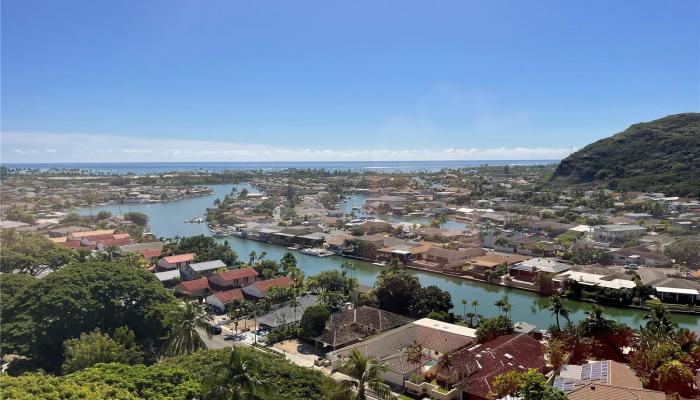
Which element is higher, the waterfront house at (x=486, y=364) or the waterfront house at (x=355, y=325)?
the waterfront house at (x=486, y=364)

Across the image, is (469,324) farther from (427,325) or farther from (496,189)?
(496,189)

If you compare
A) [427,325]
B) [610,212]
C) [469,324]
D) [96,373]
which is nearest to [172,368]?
[96,373]

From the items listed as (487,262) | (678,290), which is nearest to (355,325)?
(487,262)

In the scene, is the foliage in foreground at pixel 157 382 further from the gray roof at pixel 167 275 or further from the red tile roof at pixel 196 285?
the gray roof at pixel 167 275

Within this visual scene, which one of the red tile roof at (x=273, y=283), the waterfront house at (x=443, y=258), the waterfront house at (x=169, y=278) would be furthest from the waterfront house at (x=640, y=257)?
the waterfront house at (x=169, y=278)

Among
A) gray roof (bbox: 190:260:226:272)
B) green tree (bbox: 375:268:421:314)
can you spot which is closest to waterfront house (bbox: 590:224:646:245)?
green tree (bbox: 375:268:421:314)

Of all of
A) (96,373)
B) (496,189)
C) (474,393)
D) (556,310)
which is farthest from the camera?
(496,189)
